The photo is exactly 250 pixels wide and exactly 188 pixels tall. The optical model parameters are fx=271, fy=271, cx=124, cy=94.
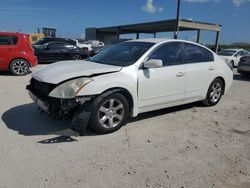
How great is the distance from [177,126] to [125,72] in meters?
1.49

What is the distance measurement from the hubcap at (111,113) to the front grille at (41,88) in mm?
882

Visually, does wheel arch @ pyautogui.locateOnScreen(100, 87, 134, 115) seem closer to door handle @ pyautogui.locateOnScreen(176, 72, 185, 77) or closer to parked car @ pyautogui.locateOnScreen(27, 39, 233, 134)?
parked car @ pyautogui.locateOnScreen(27, 39, 233, 134)

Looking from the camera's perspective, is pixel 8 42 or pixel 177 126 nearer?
pixel 177 126

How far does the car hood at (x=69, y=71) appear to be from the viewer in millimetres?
4371

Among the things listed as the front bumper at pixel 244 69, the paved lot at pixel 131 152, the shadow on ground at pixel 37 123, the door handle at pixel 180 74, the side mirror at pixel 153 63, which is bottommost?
the paved lot at pixel 131 152

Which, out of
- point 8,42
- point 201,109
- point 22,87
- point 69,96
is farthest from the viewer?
point 8,42

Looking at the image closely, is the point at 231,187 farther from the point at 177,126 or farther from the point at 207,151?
the point at 177,126

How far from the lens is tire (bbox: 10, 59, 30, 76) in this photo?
10352 mm

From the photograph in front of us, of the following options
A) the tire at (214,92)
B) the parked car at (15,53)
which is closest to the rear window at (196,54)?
the tire at (214,92)

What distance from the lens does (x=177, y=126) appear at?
17.0 ft

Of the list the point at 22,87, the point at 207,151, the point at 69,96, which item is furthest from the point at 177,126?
the point at 22,87

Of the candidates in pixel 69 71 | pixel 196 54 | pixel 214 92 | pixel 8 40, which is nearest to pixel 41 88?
pixel 69 71

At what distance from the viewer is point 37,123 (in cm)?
495

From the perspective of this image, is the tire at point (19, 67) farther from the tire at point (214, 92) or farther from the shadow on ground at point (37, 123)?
the tire at point (214, 92)
